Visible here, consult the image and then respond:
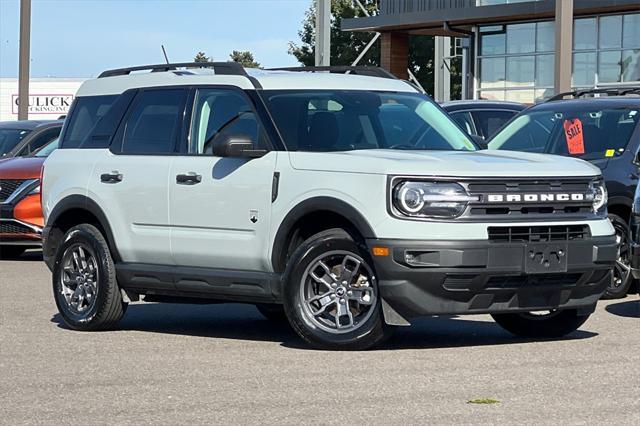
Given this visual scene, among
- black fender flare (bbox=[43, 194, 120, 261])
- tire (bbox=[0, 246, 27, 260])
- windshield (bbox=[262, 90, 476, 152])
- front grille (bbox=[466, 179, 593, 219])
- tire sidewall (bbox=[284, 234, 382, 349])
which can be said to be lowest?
tire (bbox=[0, 246, 27, 260])

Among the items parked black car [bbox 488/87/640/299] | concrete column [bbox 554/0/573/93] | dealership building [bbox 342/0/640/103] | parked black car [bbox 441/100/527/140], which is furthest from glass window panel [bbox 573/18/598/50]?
parked black car [bbox 488/87/640/299]

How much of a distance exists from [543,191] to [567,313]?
1.21 metres

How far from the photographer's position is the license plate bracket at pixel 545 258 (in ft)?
30.2

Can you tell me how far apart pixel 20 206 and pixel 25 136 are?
2.49 m

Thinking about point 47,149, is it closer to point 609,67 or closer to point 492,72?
point 609,67

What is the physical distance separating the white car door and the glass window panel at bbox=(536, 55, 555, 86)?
28.8 meters

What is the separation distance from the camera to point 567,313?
10.3 m

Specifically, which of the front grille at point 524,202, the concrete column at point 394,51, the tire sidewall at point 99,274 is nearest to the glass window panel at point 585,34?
the concrete column at point 394,51

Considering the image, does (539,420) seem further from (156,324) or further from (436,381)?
(156,324)

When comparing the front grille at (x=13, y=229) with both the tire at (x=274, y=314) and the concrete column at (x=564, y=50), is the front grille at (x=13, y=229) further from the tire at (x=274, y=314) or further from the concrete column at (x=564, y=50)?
the concrete column at (x=564, y=50)

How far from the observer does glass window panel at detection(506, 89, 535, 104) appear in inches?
1548

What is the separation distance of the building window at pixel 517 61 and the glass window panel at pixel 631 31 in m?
2.16

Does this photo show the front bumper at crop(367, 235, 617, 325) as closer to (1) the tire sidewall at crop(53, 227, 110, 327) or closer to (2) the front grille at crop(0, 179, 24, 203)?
(1) the tire sidewall at crop(53, 227, 110, 327)

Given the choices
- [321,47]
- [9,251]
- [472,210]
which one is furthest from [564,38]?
[321,47]
